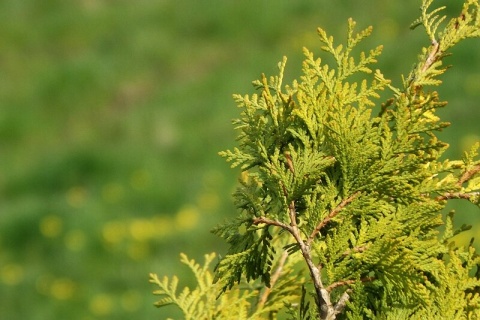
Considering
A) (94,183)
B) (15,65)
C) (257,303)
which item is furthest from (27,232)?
(257,303)

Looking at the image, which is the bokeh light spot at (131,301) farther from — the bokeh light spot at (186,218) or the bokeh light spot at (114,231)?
the bokeh light spot at (186,218)

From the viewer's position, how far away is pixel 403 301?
1.61m

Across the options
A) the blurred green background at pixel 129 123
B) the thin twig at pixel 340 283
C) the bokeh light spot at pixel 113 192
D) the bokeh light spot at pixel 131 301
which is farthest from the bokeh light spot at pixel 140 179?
the thin twig at pixel 340 283

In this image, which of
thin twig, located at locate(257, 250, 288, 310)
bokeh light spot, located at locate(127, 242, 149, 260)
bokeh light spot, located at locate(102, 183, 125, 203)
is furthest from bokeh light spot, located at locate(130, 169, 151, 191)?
thin twig, located at locate(257, 250, 288, 310)

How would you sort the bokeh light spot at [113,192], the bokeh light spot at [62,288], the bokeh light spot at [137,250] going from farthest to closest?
the bokeh light spot at [113,192] → the bokeh light spot at [137,250] → the bokeh light spot at [62,288]

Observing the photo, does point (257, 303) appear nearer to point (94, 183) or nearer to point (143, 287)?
point (143, 287)

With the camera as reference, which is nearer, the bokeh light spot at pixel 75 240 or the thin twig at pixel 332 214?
the thin twig at pixel 332 214

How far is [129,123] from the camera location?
9.08m

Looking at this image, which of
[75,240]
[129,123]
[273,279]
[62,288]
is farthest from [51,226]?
[273,279]

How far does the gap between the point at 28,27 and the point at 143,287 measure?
5.30 meters

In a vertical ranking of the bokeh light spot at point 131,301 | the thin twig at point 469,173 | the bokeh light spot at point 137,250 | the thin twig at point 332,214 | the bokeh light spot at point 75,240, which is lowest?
the thin twig at point 332,214

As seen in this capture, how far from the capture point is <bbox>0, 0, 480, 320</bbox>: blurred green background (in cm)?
734

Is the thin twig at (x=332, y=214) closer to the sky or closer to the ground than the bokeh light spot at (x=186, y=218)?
closer to the ground

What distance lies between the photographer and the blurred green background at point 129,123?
7340mm
